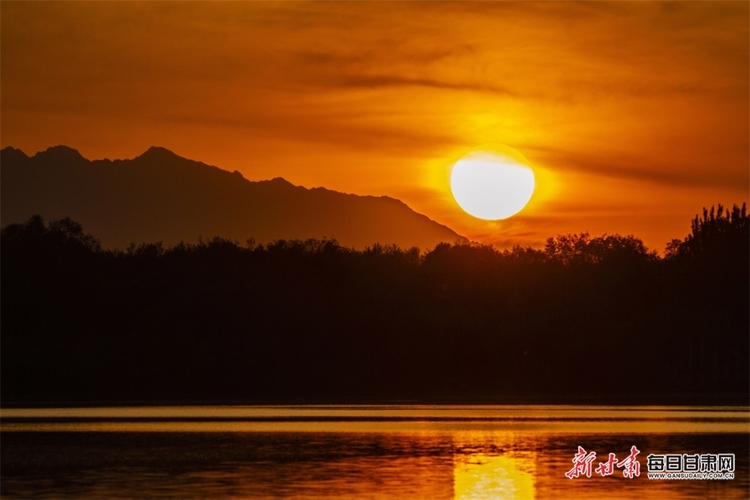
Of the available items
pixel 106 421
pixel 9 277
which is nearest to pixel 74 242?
pixel 9 277

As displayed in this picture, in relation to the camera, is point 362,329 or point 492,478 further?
point 362,329

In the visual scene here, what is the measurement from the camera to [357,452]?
45.5 metres

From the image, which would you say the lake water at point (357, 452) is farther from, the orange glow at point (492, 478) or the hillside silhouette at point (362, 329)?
the hillside silhouette at point (362, 329)

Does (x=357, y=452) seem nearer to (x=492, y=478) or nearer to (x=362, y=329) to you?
(x=492, y=478)

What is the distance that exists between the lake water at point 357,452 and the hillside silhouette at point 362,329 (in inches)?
1202

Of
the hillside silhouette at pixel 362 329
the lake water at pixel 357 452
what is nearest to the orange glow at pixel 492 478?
the lake water at pixel 357 452

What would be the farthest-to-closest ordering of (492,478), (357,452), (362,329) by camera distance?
(362,329), (357,452), (492,478)

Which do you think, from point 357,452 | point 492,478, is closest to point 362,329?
point 357,452

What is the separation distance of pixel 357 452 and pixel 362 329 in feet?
213

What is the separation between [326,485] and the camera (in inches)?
1405

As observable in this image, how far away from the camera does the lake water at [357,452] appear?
35188 millimetres

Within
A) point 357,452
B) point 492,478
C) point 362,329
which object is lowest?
point 492,478

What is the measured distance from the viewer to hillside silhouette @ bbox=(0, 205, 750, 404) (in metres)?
103

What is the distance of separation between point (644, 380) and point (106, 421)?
5352 centimetres
